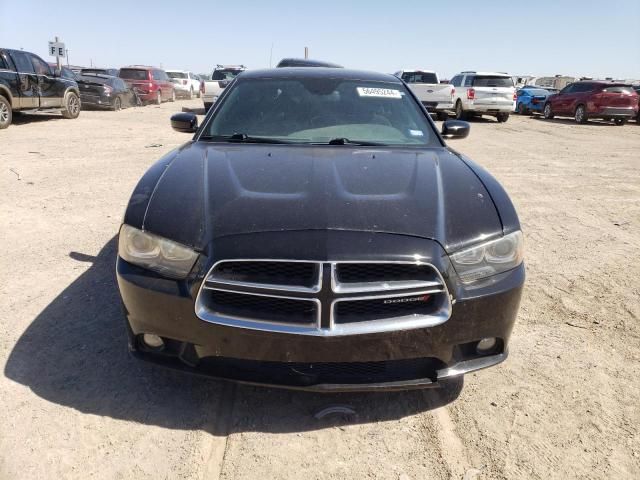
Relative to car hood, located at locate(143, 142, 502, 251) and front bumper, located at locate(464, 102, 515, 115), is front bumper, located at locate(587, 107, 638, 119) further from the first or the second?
car hood, located at locate(143, 142, 502, 251)

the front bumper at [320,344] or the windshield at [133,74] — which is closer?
the front bumper at [320,344]

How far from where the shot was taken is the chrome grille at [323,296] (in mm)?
1980

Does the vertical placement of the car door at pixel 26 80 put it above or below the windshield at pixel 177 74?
above

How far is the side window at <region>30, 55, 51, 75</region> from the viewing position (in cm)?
1277

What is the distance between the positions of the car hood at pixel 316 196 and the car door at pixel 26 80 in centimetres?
1173

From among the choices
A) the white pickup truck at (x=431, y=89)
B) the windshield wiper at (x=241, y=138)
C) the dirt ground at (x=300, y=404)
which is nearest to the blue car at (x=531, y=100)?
the white pickup truck at (x=431, y=89)

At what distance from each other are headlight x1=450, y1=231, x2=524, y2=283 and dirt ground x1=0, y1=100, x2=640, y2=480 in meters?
0.73

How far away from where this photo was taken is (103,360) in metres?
2.72

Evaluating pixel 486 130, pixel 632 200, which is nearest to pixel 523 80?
pixel 486 130

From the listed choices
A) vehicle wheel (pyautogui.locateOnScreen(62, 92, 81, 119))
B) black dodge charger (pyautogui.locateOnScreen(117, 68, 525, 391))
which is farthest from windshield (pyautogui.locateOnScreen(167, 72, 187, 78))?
black dodge charger (pyautogui.locateOnScreen(117, 68, 525, 391))

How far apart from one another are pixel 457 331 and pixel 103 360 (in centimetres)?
190

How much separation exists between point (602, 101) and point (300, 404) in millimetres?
19782

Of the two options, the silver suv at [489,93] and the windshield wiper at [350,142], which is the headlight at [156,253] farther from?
the silver suv at [489,93]

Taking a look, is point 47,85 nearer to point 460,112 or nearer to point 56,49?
A: point 56,49
